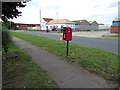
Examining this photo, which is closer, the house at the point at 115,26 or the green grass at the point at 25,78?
the green grass at the point at 25,78

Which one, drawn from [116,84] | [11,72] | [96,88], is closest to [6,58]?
[11,72]

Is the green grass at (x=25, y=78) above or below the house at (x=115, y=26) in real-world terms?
below

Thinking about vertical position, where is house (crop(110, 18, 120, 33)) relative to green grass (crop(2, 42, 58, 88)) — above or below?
above

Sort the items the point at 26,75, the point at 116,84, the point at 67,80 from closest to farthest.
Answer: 1. the point at 116,84
2. the point at 67,80
3. the point at 26,75

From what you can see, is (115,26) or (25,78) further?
(115,26)

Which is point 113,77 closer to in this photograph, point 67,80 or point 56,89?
point 67,80

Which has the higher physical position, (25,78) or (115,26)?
(115,26)

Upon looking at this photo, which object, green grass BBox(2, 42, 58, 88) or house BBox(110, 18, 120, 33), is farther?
house BBox(110, 18, 120, 33)

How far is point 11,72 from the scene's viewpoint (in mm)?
4133

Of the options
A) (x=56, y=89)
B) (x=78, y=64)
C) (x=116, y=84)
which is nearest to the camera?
(x=56, y=89)

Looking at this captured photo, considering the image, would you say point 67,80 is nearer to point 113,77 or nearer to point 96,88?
point 96,88

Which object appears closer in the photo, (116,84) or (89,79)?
(116,84)

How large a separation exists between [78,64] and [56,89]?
2.22 m

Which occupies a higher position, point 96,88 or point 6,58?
point 6,58
